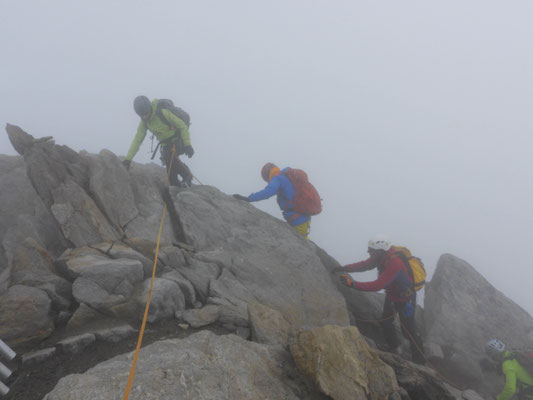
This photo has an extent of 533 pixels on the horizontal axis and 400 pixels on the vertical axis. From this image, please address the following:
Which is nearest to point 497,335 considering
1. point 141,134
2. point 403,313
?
point 403,313

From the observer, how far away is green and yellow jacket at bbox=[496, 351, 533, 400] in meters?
9.12

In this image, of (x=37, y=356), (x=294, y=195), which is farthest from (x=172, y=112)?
(x=37, y=356)

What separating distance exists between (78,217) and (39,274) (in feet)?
7.20

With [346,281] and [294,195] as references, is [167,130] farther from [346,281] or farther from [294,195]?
[346,281]

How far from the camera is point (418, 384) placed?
6.23m

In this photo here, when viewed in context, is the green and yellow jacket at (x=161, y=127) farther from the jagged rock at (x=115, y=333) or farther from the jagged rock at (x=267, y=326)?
the jagged rock at (x=267, y=326)

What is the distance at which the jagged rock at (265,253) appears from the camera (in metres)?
9.40

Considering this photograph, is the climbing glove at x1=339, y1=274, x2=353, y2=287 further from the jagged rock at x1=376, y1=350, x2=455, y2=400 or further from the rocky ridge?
the jagged rock at x1=376, y1=350, x2=455, y2=400

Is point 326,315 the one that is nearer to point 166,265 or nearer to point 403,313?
point 403,313

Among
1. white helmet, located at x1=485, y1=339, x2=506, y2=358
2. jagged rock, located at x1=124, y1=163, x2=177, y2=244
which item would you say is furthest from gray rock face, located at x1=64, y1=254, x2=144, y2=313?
white helmet, located at x1=485, y1=339, x2=506, y2=358

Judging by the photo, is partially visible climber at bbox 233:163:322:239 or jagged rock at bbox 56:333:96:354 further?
partially visible climber at bbox 233:163:322:239

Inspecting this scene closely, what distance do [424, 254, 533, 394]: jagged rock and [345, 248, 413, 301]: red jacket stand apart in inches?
133

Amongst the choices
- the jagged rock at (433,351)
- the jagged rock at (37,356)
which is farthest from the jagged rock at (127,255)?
the jagged rock at (433,351)

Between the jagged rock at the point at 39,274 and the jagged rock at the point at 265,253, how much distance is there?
4043 millimetres
